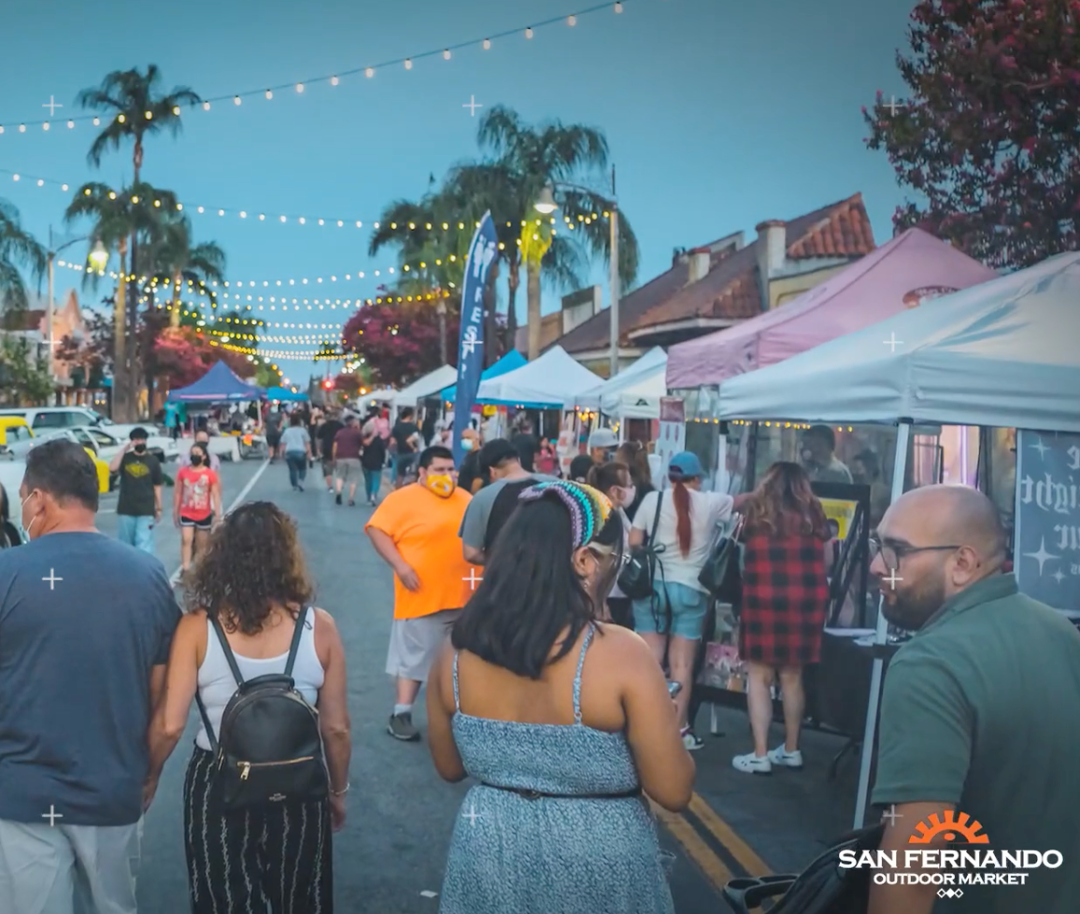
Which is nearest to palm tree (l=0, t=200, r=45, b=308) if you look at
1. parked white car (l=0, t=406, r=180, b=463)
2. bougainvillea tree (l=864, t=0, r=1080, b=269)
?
parked white car (l=0, t=406, r=180, b=463)

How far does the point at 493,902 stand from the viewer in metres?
2.65

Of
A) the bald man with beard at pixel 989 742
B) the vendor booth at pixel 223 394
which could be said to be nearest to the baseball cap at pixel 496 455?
the bald man with beard at pixel 989 742

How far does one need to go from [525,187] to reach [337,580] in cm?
2392

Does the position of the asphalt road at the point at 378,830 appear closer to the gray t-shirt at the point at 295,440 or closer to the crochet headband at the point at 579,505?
the crochet headband at the point at 579,505

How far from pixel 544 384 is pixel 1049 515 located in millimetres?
14541

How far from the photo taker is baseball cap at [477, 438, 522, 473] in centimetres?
717

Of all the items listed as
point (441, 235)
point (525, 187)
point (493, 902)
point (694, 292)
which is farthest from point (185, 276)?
point (493, 902)

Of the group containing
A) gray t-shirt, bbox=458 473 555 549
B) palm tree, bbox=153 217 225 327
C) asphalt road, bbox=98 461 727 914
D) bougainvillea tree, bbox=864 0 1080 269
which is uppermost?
palm tree, bbox=153 217 225 327

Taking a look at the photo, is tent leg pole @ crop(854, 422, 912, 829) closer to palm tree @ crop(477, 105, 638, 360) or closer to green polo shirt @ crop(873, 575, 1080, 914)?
green polo shirt @ crop(873, 575, 1080, 914)

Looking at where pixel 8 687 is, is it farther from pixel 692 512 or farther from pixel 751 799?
pixel 692 512

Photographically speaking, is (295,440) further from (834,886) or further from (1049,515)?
(834,886)

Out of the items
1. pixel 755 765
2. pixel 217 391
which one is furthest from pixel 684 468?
pixel 217 391

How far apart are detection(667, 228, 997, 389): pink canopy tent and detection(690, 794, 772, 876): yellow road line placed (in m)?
5.00

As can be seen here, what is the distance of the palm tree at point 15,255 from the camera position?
35.1m
